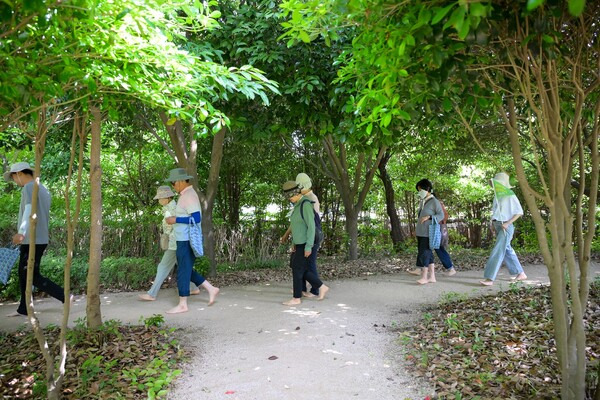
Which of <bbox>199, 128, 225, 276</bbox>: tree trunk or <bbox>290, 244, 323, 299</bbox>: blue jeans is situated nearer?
<bbox>290, 244, 323, 299</bbox>: blue jeans

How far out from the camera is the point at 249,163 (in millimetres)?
12508

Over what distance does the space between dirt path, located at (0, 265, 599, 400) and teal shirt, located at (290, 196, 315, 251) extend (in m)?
0.86

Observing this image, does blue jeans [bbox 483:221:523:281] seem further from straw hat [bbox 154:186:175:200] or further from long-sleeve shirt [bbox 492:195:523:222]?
straw hat [bbox 154:186:175:200]

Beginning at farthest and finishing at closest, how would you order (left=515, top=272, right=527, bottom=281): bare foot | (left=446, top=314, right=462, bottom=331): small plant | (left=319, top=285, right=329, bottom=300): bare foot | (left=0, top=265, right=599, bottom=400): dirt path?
(left=515, top=272, right=527, bottom=281): bare foot
(left=319, top=285, right=329, bottom=300): bare foot
(left=446, top=314, right=462, bottom=331): small plant
(left=0, top=265, right=599, bottom=400): dirt path

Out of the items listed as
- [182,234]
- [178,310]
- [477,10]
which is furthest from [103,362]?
[477,10]

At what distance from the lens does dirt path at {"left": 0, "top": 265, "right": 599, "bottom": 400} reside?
355cm

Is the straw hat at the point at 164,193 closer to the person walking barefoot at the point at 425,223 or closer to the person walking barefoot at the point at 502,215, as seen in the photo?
the person walking barefoot at the point at 425,223

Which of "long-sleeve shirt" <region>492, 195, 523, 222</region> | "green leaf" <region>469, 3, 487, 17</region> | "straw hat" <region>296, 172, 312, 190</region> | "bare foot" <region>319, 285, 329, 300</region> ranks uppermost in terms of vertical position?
"green leaf" <region>469, 3, 487, 17</region>

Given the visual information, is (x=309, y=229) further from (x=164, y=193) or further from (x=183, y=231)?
(x=164, y=193)

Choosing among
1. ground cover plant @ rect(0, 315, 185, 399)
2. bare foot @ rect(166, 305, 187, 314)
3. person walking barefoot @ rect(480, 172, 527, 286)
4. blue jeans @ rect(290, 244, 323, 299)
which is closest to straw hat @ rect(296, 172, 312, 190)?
blue jeans @ rect(290, 244, 323, 299)

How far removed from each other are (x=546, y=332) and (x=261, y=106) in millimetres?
4569

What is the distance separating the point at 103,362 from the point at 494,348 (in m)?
3.53

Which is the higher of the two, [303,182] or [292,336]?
[303,182]

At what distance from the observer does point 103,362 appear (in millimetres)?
4090
